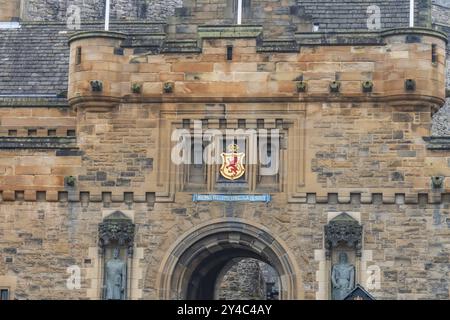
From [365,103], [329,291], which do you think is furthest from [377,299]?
[365,103]

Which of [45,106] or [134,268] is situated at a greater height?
[45,106]

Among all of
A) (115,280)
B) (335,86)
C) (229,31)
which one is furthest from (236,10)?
(115,280)

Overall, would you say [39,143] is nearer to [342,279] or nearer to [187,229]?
[187,229]

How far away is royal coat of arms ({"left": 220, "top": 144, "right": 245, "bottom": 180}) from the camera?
4519 centimetres

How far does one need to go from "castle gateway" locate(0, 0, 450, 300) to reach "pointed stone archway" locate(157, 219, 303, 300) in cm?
4

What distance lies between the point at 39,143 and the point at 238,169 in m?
4.74

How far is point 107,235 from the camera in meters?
45.0

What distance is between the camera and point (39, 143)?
4566 cm

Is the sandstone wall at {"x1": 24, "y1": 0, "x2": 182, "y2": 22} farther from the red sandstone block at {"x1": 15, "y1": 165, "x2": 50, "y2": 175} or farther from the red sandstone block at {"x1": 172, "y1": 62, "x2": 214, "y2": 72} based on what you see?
the red sandstone block at {"x1": 172, "y1": 62, "x2": 214, "y2": 72}

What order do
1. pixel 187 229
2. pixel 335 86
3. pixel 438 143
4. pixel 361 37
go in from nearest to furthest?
1. pixel 438 143
2. pixel 335 86
3. pixel 187 229
4. pixel 361 37

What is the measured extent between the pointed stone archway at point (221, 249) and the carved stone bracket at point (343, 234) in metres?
0.99

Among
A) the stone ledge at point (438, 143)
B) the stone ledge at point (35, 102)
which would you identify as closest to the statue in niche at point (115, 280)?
the stone ledge at point (35, 102)

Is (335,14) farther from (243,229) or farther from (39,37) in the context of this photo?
(243,229)
